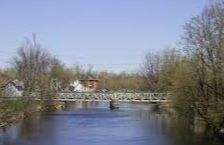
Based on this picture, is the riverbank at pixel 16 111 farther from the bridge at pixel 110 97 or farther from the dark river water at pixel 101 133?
the bridge at pixel 110 97

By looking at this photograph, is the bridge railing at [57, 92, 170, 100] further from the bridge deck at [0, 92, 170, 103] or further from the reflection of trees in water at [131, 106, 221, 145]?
the reflection of trees in water at [131, 106, 221, 145]

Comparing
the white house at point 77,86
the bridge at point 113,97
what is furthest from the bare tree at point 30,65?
the white house at point 77,86

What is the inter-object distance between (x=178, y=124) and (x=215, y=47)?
12261mm

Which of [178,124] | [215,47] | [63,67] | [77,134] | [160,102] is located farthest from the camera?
[63,67]

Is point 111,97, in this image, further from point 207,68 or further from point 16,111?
point 207,68

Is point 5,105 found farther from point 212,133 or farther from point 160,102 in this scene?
point 160,102

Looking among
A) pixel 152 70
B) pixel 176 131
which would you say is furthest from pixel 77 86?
pixel 176 131

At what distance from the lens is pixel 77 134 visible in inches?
1674

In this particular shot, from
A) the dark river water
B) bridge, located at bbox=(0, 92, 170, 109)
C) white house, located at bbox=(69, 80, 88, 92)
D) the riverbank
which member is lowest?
the dark river water

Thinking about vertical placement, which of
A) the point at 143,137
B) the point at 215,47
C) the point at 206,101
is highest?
the point at 215,47

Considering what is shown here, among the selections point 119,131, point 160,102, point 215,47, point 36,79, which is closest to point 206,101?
point 215,47

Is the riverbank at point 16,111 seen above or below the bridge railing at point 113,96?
below

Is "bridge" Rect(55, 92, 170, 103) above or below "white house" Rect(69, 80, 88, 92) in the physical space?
below

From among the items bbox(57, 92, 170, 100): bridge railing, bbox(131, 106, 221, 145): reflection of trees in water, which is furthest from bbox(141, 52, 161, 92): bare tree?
bbox(131, 106, 221, 145): reflection of trees in water
